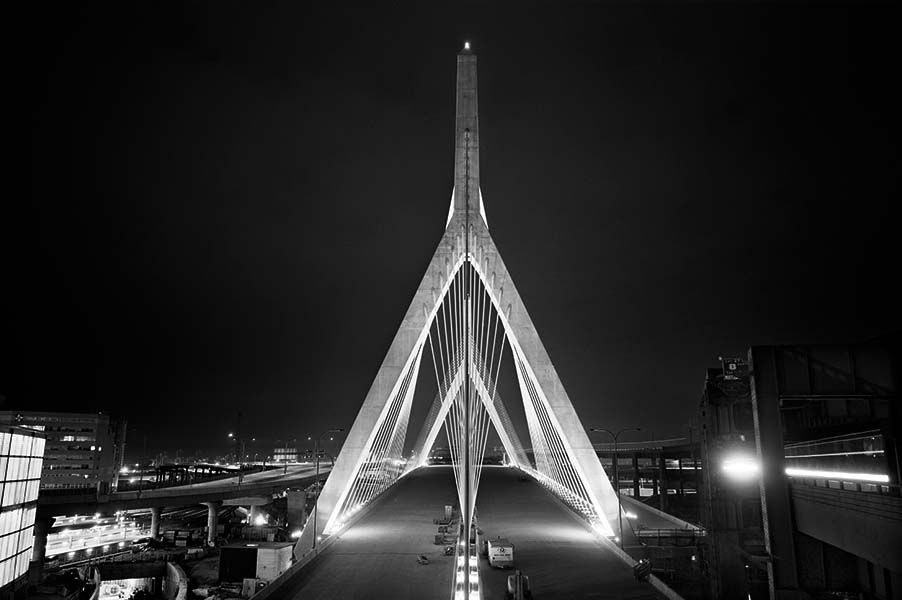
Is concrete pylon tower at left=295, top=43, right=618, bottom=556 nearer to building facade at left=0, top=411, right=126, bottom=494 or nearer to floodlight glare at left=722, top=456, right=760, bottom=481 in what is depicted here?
floodlight glare at left=722, top=456, right=760, bottom=481

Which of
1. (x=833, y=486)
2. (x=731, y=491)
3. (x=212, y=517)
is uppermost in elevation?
(x=833, y=486)

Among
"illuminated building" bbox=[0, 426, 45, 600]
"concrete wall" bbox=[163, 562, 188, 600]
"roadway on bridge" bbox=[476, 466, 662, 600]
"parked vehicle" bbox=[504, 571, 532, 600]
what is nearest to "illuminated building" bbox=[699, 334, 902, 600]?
"roadway on bridge" bbox=[476, 466, 662, 600]

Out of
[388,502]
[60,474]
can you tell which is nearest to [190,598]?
[388,502]

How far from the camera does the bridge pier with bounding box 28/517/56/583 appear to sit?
39.9m

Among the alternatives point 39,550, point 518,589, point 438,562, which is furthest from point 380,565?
point 39,550

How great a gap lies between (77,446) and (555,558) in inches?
4831

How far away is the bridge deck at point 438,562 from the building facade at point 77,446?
102723 millimetres

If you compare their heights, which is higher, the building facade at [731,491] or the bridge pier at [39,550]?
the building facade at [731,491]

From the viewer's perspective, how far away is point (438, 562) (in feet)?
70.8

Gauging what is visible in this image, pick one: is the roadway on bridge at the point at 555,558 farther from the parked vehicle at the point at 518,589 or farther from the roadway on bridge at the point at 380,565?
the roadway on bridge at the point at 380,565

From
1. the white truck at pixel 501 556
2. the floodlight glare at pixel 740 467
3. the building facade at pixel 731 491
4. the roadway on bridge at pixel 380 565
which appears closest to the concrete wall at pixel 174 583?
the roadway on bridge at pixel 380 565

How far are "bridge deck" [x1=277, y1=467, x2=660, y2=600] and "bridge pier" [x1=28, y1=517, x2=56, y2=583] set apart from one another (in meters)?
22.1

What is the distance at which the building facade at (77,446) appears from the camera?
383 feet

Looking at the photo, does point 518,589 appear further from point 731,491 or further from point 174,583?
point 174,583
